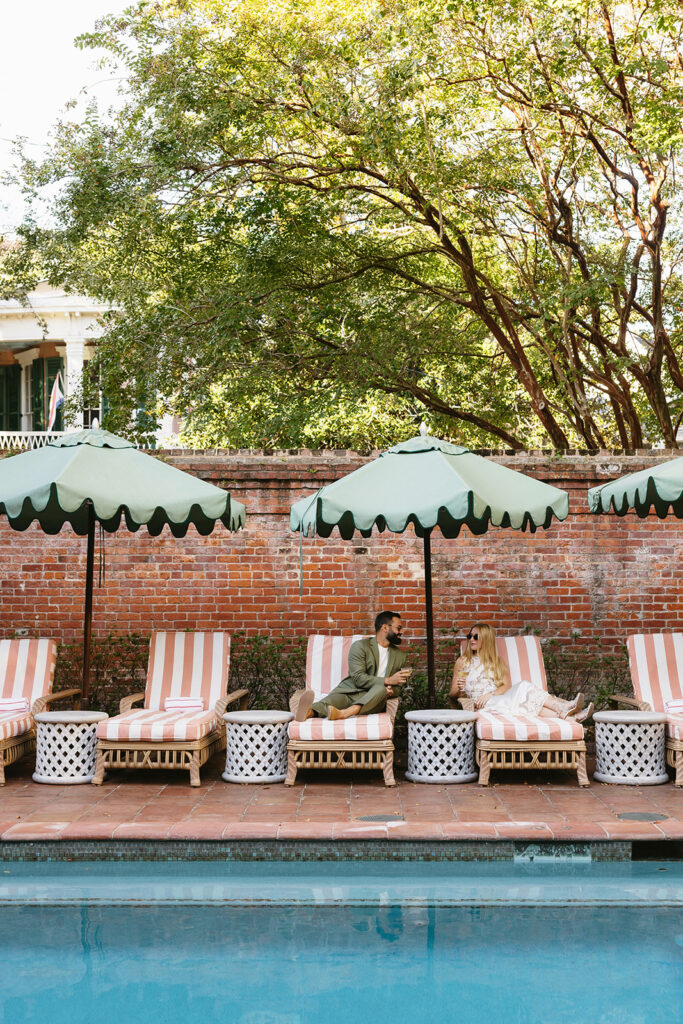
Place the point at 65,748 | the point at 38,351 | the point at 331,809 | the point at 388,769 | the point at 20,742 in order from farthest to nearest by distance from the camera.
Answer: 1. the point at 38,351
2. the point at 20,742
3. the point at 65,748
4. the point at 388,769
5. the point at 331,809

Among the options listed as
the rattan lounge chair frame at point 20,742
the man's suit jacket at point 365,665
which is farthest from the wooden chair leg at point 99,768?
the man's suit jacket at point 365,665

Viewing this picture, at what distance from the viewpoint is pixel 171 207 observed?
10.9 m

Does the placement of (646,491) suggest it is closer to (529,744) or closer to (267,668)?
(529,744)

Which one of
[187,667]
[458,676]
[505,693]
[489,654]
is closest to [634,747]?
[505,693]

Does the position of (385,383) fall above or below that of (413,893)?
above

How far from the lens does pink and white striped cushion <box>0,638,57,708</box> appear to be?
759 cm

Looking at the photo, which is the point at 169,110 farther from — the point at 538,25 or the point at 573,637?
the point at 573,637

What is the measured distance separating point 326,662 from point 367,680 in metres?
0.54

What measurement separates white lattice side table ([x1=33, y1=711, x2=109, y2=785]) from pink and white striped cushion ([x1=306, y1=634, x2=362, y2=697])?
1.70 meters

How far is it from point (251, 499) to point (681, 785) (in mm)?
4365

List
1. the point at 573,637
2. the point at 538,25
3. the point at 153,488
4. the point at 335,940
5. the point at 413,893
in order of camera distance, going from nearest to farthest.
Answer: the point at 335,940 → the point at 413,893 → the point at 153,488 → the point at 573,637 → the point at 538,25

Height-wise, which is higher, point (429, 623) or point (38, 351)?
point (38, 351)

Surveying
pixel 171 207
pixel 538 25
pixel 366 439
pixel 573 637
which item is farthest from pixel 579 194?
pixel 573 637

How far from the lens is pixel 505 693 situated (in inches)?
293
